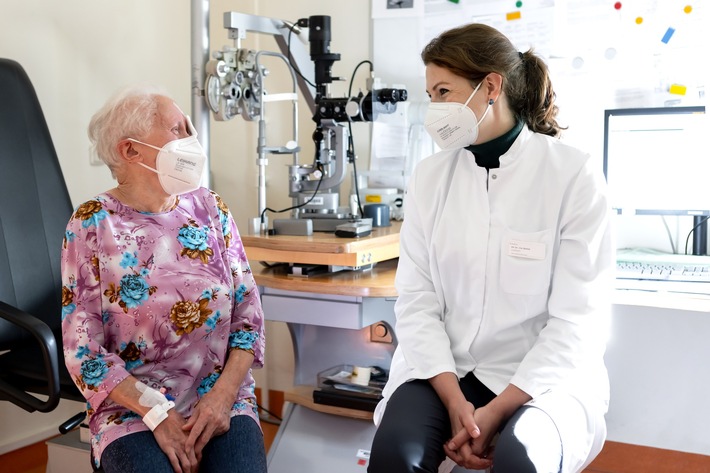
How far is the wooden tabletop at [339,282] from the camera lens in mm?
1969

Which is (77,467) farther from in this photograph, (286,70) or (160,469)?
(286,70)

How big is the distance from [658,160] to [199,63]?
141 centimetres

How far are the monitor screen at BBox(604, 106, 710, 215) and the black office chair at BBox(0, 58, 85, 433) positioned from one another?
1.57m

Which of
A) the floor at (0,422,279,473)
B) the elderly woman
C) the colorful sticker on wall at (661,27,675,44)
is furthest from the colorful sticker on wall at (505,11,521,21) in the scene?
the floor at (0,422,279,473)

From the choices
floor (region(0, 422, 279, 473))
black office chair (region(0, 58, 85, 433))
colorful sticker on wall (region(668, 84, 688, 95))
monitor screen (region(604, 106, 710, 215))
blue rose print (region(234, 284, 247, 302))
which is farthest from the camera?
floor (region(0, 422, 279, 473))

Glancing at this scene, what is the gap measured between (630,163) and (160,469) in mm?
1569

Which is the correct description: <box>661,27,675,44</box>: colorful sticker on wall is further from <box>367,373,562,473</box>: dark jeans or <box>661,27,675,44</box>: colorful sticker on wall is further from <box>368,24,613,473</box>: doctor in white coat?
<box>367,373,562,473</box>: dark jeans

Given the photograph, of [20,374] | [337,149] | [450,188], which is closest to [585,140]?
[337,149]

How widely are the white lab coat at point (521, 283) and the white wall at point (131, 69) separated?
1.21 m

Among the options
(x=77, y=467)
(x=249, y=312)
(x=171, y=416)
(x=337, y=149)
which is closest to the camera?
(x=171, y=416)

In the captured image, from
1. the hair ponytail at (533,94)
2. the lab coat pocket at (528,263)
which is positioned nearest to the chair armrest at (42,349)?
the lab coat pocket at (528,263)

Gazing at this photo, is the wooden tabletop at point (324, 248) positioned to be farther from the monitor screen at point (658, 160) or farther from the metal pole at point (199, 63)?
the monitor screen at point (658, 160)

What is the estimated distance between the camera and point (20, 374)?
1.80 m

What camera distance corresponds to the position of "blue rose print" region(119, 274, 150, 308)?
148cm
